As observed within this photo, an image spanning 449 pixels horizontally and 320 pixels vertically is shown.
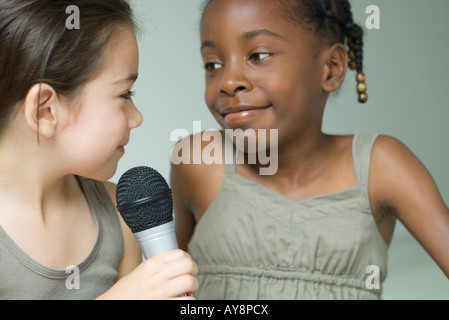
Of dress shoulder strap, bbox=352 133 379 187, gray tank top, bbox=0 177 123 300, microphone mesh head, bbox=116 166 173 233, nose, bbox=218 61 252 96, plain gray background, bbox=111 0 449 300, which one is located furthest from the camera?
plain gray background, bbox=111 0 449 300

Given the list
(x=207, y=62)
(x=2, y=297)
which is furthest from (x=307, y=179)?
(x=2, y=297)

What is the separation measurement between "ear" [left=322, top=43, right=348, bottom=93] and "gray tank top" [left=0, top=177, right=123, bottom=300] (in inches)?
16.7

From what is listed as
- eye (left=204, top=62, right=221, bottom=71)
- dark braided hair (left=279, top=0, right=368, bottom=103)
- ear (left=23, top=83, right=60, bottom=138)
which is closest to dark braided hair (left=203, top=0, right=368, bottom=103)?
dark braided hair (left=279, top=0, right=368, bottom=103)

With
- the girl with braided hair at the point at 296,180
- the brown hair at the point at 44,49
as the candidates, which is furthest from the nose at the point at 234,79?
the brown hair at the point at 44,49

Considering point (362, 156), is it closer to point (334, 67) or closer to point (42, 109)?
point (334, 67)

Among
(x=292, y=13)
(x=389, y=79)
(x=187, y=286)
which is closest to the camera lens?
(x=187, y=286)

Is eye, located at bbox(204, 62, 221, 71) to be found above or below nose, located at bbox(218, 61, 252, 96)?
above

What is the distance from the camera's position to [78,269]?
844 millimetres

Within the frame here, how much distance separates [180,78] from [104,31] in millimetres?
897

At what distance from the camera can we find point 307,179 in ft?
3.56

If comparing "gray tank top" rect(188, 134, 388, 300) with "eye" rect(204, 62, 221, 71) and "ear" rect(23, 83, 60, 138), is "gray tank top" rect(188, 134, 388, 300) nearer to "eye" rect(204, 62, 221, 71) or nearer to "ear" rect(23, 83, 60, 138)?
"eye" rect(204, 62, 221, 71)

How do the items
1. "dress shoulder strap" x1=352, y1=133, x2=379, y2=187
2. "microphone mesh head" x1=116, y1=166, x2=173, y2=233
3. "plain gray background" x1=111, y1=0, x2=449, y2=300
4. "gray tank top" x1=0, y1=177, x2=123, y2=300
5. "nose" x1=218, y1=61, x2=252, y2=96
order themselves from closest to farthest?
"microphone mesh head" x1=116, y1=166, x2=173, y2=233 < "gray tank top" x1=0, y1=177, x2=123, y2=300 < "nose" x1=218, y1=61, x2=252, y2=96 < "dress shoulder strap" x1=352, y1=133, x2=379, y2=187 < "plain gray background" x1=111, y1=0, x2=449, y2=300

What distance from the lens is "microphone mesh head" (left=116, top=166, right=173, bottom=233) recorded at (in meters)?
0.68

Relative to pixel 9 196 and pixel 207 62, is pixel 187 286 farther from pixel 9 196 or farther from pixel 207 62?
pixel 207 62
